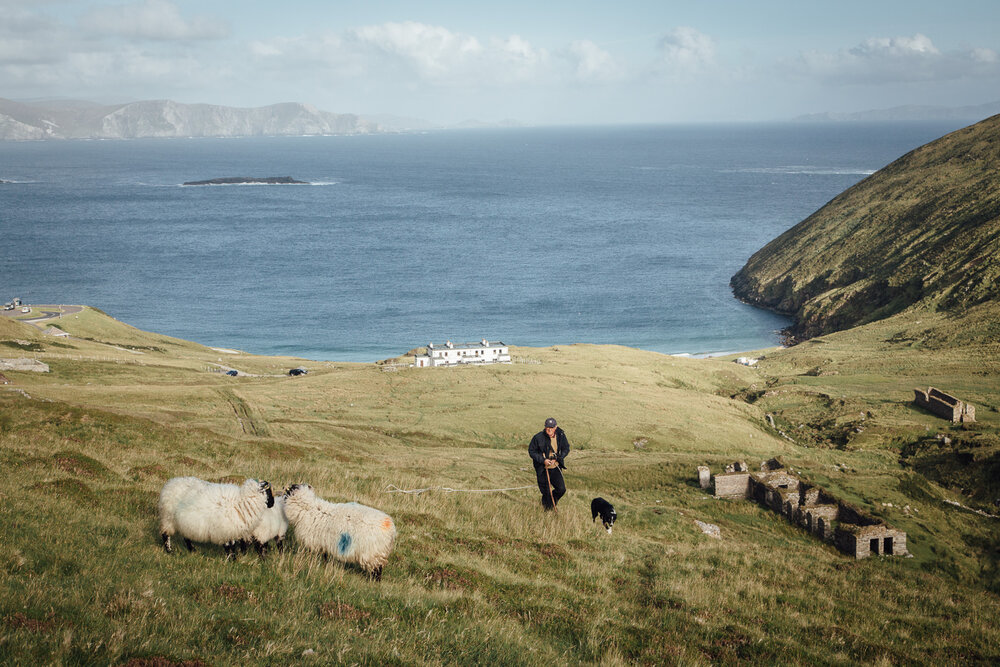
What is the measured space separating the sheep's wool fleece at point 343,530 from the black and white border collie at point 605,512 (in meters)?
9.29

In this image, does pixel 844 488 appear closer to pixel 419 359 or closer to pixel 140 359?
pixel 419 359

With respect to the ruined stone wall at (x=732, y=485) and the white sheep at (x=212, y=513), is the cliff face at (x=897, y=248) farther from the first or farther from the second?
the white sheep at (x=212, y=513)

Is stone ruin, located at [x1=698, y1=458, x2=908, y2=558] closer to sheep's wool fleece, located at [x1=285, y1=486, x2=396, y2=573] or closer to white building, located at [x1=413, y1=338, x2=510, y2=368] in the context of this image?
sheep's wool fleece, located at [x1=285, y1=486, x2=396, y2=573]

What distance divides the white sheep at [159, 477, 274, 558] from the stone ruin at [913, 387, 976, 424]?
165ft

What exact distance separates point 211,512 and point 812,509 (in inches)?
958

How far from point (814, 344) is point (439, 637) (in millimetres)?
92504

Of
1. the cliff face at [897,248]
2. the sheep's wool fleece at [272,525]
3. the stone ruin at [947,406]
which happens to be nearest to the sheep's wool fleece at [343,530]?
the sheep's wool fleece at [272,525]

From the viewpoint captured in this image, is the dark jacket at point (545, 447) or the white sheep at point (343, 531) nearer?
the white sheep at point (343, 531)

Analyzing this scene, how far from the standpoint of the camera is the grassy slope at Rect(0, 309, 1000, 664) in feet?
31.3

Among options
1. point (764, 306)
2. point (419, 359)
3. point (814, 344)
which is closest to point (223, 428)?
point (419, 359)

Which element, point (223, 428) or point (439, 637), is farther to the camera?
point (223, 428)

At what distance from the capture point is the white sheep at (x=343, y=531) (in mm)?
12609

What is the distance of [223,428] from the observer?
37.7 m

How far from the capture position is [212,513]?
12414 mm
